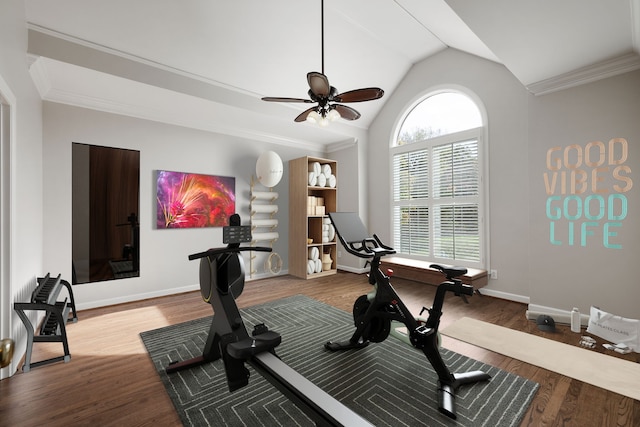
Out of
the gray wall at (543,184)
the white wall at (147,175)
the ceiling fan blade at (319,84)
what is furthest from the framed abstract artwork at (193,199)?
the gray wall at (543,184)

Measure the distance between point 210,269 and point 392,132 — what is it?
4.23 metres

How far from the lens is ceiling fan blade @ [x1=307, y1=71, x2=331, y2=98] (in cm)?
235

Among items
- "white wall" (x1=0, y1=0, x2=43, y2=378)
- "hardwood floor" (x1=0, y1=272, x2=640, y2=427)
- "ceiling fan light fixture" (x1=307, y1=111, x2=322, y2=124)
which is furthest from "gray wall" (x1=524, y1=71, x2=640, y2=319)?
"white wall" (x1=0, y1=0, x2=43, y2=378)

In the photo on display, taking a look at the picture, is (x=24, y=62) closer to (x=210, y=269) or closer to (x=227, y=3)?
(x=227, y=3)

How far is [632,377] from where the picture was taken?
6.68 ft

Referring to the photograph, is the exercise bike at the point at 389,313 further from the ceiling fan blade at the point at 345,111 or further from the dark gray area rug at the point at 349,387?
the ceiling fan blade at the point at 345,111

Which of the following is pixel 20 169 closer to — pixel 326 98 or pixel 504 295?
pixel 326 98

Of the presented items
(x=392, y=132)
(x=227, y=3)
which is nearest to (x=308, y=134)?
(x=392, y=132)

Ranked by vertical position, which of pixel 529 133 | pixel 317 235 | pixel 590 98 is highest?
pixel 590 98

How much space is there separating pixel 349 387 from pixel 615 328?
2573mm

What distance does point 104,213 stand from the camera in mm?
3682

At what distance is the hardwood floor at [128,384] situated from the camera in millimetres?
1681

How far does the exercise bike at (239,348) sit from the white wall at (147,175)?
2.27m

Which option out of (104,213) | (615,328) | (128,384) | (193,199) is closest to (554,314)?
(615,328)
